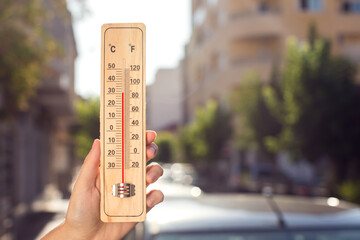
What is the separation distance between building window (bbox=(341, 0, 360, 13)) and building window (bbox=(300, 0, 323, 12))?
60.8 inches

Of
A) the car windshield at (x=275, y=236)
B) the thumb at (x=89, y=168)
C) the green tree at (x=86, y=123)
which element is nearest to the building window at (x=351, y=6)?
the green tree at (x=86, y=123)

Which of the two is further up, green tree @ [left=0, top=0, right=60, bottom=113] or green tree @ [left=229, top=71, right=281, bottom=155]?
green tree @ [left=0, top=0, right=60, bottom=113]

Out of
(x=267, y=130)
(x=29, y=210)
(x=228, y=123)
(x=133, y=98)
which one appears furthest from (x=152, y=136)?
(x=228, y=123)

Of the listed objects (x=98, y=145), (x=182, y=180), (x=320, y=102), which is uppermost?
(x=98, y=145)

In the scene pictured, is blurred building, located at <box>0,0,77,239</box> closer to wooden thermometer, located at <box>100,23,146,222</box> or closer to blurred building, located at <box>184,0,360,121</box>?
wooden thermometer, located at <box>100,23,146,222</box>

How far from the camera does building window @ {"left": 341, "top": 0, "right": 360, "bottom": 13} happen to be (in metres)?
42.3

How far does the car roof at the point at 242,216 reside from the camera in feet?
13.0

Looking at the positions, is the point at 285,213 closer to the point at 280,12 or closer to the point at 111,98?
the point at 111,98

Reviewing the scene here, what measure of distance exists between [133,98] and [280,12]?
1614 inches

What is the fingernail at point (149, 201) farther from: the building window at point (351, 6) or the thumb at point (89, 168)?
the building window at point (351, 6)

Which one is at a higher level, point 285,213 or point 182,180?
point 285,213

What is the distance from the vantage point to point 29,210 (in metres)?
21.1

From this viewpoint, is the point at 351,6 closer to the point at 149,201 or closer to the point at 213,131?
the point at 213,131

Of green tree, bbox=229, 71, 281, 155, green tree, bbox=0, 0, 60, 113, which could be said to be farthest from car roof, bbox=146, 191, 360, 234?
green tree, bbox=229, 71, 281, 155
